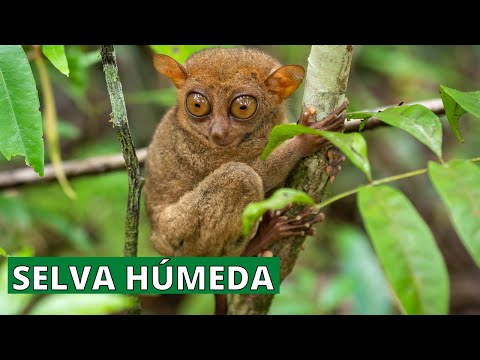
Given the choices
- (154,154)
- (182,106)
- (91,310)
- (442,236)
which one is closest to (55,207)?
(154,154)

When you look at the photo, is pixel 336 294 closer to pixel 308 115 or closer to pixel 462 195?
pixel 308 115

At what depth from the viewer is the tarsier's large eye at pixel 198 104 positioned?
10.5 feet

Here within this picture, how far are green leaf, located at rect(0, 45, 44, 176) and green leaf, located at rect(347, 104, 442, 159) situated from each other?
4.39ft

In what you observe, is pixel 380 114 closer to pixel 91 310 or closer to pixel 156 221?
pixel 91 310

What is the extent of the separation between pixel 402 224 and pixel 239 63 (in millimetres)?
1960

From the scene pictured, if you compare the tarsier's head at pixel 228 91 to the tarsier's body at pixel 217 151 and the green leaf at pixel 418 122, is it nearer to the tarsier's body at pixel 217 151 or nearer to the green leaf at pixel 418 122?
the tarsier's body at pixel 217 151

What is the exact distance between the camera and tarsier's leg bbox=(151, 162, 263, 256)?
3.15 m

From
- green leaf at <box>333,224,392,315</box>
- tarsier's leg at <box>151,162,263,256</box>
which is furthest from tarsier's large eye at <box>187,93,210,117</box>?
green leaf at <box>333,224,392,315</box>

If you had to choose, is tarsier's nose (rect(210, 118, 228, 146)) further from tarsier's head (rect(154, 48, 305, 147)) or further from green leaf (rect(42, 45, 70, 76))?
green leaf (rect(42, 45, 70, 76))

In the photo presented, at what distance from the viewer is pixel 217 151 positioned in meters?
3.43

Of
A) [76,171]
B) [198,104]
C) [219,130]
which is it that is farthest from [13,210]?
[219,130]

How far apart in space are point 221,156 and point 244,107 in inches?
14.5

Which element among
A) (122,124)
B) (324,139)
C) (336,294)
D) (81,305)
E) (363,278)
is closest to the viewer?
(81,305)

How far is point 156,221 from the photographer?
3531mm
